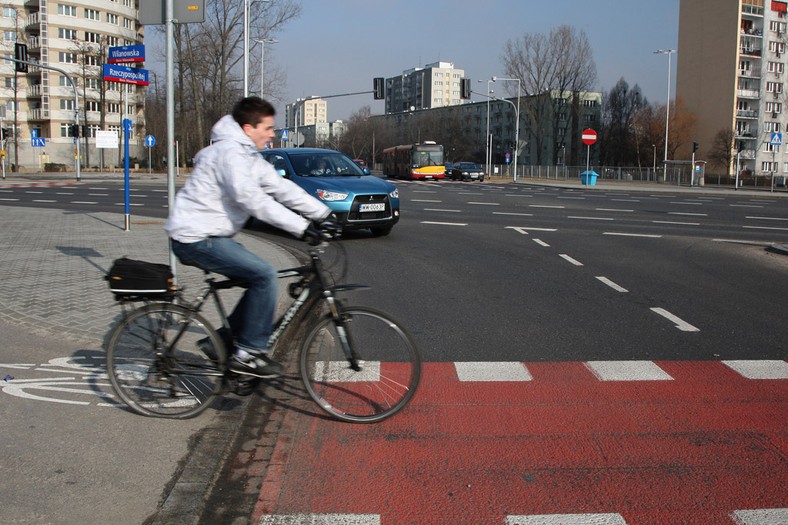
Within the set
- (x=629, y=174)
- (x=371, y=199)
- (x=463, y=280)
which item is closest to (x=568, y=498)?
(x=463, y=280)

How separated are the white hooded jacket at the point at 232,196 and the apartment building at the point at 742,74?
93.4 metres

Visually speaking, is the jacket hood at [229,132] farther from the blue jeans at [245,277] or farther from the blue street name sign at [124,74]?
the blue street name sign at [124,74]

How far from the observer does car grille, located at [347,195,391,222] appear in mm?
14180

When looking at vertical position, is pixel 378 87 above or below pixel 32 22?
below

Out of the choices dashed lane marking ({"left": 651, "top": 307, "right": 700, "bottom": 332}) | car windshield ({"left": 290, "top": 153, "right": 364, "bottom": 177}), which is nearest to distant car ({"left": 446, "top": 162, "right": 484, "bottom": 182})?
car windshield ({"left": 290, "top": 153, "right": 364, "bottom": 177})

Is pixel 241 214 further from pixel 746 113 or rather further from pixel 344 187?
pixel 746 113

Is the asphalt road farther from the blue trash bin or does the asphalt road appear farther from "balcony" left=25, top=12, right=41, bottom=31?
"balcony" left=25, top=12, right=41, bottom=31

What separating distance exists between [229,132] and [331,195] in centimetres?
984

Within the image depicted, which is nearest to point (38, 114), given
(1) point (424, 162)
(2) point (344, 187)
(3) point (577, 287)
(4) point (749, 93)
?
(1) point (424, 162)

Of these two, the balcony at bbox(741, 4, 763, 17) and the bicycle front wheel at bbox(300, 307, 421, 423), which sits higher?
the balcony at bbox(741, 4, 763, 17)

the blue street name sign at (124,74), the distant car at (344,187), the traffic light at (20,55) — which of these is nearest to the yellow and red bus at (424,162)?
the traffic light at (20,55)

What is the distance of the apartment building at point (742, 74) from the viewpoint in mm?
89250

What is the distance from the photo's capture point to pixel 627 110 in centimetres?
11162

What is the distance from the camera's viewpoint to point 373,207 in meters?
14.4
